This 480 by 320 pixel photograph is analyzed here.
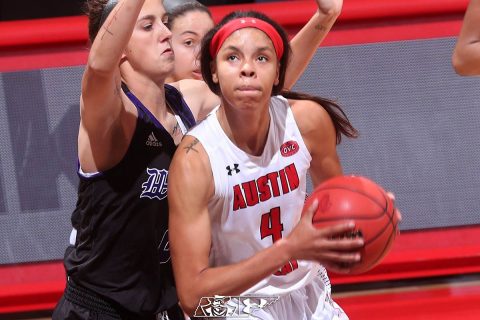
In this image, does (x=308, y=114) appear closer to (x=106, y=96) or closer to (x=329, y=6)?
(x=329, y=6)

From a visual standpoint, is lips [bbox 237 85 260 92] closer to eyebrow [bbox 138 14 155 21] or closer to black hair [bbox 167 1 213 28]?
eyebrow [bbox 138 14 155 21]

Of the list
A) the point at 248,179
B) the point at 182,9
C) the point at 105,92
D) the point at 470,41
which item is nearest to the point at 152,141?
the point at 105,92

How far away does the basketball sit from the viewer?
9.20ft

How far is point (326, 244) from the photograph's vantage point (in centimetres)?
271

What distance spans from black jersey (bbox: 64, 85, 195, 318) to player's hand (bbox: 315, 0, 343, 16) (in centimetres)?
75

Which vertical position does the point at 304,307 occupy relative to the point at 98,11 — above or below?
below

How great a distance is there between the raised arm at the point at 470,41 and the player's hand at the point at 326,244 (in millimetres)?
553

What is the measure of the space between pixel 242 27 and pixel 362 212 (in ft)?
2.37

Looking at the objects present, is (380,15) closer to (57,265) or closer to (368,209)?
(57,265)

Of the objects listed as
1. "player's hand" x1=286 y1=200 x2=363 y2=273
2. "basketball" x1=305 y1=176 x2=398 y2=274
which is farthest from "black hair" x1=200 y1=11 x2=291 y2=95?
"player's hand" x1=286 y1=200 x2=363 y2=273

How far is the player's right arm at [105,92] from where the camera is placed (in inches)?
120

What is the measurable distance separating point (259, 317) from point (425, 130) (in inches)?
89.8

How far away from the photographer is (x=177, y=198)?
120 inches

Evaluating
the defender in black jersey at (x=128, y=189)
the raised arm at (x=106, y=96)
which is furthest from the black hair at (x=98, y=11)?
the raised arm at (x=106, y=96)
